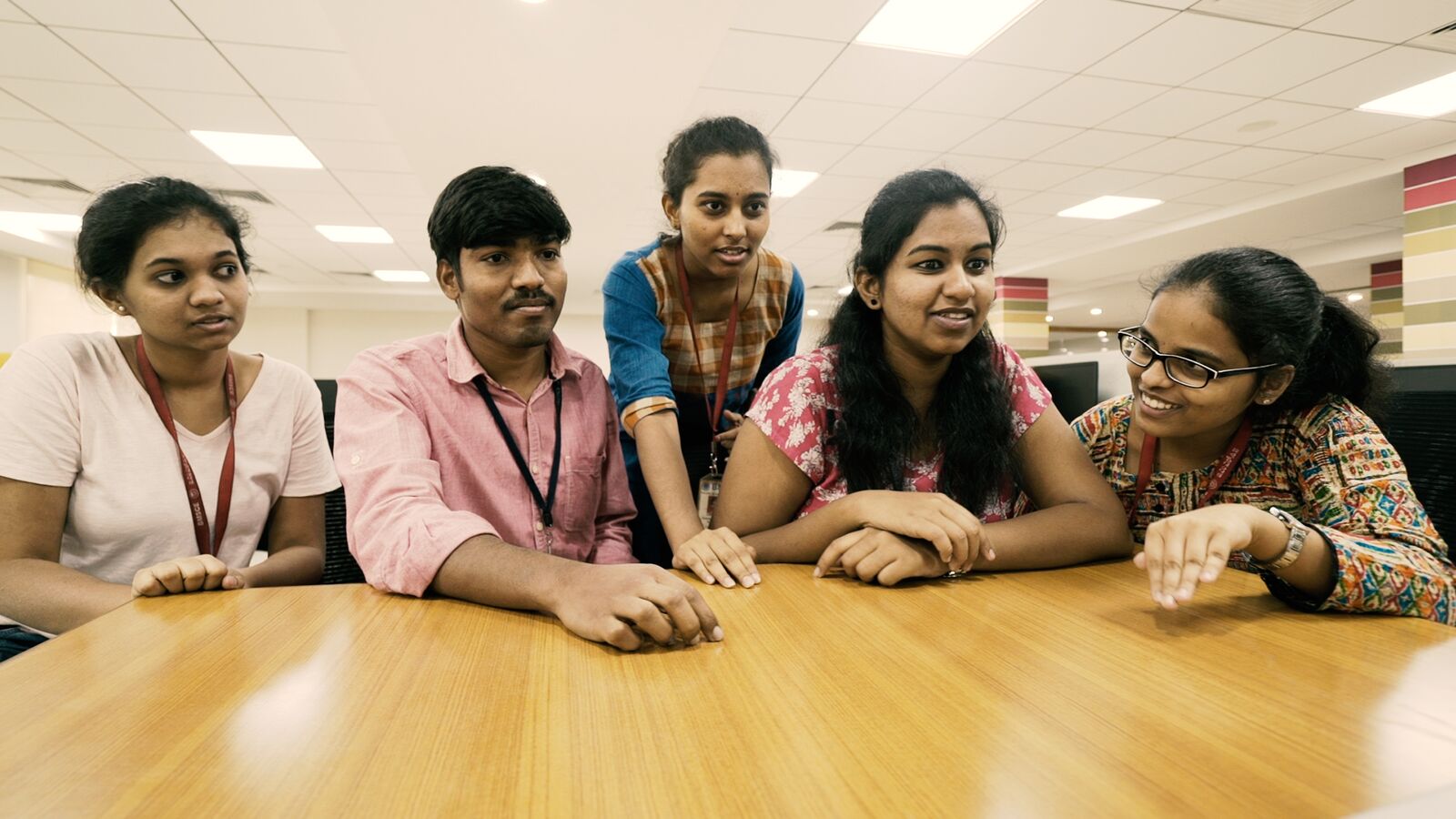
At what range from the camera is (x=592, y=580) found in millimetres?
838

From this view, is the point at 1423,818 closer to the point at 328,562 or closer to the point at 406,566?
the point at 406,566

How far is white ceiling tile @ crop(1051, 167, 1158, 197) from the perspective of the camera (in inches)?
240

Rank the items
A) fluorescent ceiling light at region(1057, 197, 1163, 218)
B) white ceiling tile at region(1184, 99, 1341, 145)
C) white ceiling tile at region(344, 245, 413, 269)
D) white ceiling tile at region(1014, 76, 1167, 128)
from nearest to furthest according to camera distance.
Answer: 1. white ceiling tile at region(1014, 76, 1167, 128)
2. white ceiling tile at region(1184, 99, 1341, 145)
3. fluorescent ceiling light at region(1057, 197, 1163, 218)
4. white ceiling tile at region(344, 245, 413, 269)

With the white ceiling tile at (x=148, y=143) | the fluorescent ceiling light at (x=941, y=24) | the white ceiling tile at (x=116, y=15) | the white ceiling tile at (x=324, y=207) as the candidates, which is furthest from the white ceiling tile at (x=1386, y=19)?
the white ceiling tile at (x=324, y=207)

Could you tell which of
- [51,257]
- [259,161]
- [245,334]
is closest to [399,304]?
[245,334]

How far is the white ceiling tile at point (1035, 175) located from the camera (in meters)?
5.89

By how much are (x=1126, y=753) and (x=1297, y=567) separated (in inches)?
22.8

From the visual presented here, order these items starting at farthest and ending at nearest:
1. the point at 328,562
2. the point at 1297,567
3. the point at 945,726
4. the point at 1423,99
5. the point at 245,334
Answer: the point at 245,334, the point at 1423,99, the point at 328,562, the point at 1297,567, the point at 945,726

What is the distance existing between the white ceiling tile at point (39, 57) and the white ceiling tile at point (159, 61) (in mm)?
89

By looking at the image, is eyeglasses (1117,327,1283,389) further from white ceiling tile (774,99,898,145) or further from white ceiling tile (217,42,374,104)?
white ceiling tile (217,42,374,104)

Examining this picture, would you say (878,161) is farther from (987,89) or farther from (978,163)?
(987,89)

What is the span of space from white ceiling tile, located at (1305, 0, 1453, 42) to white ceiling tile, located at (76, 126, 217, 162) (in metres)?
7.23

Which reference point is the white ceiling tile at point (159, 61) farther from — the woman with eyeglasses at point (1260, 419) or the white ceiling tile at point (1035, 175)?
the white ceiling tile at point (1035, 175)

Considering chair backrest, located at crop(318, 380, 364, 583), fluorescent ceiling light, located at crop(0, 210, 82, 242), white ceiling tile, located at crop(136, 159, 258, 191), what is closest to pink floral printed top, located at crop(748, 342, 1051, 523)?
chair backrest, located at crop(318, 380, 364, 583)
